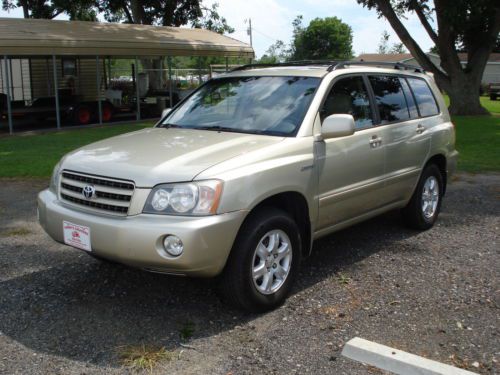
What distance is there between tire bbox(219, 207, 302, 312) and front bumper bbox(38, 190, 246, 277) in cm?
14

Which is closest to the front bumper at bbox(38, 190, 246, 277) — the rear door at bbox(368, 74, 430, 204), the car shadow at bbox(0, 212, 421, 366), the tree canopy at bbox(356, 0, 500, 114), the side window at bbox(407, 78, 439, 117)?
the car shadow at bbox(0, 212, 421, 366)

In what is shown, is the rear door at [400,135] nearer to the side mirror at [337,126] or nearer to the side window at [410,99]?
the side window at [410,99]

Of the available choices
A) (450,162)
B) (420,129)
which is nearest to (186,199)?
(420,129)

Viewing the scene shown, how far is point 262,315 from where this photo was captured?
4.17 meters

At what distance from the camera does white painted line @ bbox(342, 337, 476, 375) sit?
3277mm

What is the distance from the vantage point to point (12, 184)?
356 inches

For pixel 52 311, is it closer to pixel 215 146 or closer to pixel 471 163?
pixel 215 146

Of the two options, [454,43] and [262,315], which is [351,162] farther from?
[454,43]

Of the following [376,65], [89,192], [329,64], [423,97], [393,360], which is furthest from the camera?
[423,97]

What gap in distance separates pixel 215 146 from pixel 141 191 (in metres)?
0.73

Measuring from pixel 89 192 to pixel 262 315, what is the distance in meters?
1.50

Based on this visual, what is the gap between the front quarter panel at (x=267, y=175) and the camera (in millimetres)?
3801

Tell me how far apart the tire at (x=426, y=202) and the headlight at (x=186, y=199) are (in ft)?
10.2

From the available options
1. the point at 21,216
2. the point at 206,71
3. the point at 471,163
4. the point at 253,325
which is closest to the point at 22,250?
the point at 21,216
